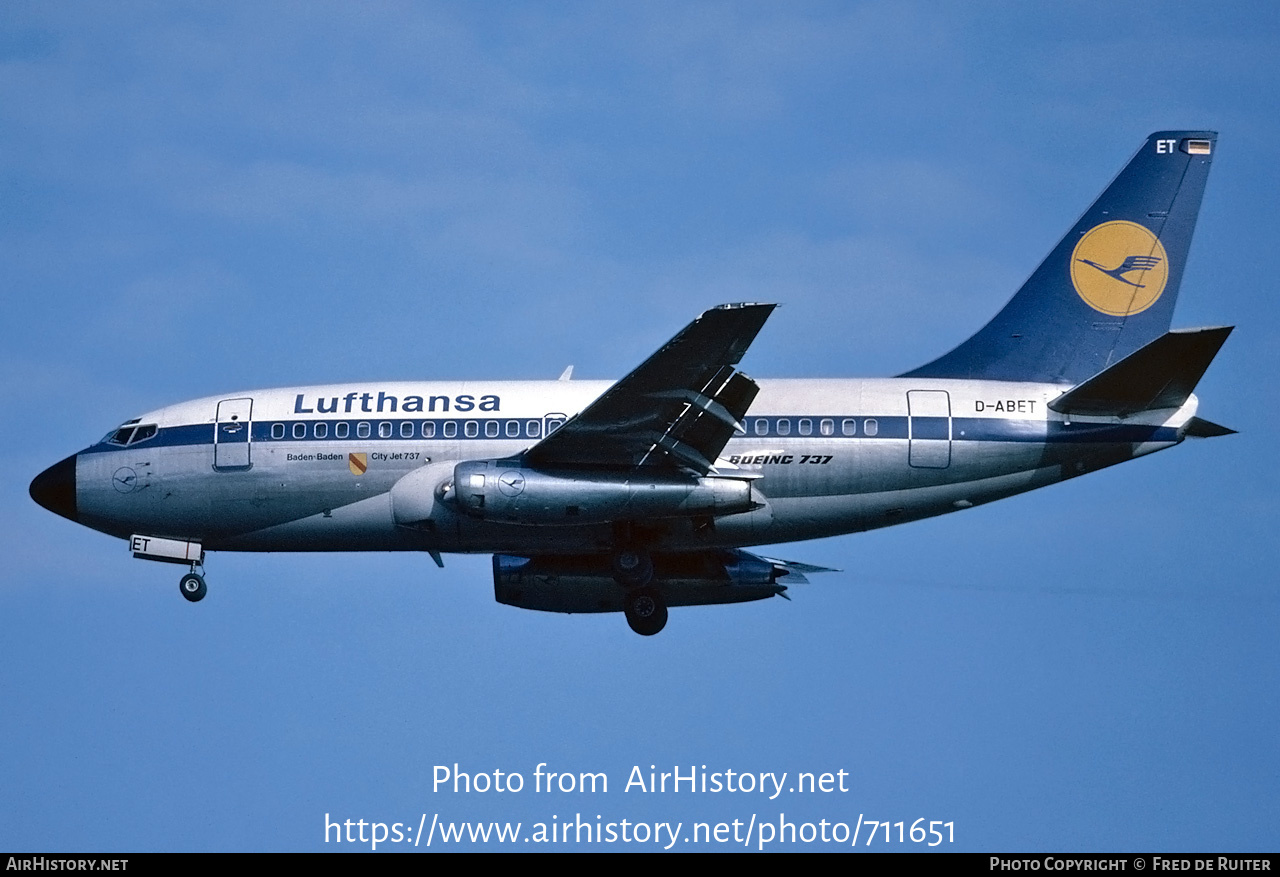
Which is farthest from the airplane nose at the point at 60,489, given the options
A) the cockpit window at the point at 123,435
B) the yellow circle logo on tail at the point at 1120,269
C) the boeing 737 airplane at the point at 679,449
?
the yellow circle logo on tail at the point at 1120,269

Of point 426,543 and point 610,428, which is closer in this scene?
point 610,428

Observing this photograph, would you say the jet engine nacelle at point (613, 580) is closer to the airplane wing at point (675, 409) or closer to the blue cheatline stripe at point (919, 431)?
the blue cheatline stripe at point (919, 431)

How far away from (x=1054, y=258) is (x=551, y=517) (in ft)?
41.4

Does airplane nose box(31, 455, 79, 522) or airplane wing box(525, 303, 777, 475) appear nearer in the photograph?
airplane wing box(525, 303, 777, 475)

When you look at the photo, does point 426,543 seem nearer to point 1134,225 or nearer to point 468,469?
point 468,469

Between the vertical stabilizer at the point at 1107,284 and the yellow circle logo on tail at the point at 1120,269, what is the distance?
21mm

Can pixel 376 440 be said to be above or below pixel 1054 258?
below

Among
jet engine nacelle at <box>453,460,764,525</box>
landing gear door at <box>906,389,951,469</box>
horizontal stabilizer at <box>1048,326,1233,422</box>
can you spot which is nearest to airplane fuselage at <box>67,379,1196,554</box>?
landing gear door at <box>906,389,951,469</box>

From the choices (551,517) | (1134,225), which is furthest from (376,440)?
(1134,225)

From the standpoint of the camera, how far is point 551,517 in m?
37.5

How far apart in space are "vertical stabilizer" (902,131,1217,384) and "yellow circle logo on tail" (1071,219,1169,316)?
0.07ft

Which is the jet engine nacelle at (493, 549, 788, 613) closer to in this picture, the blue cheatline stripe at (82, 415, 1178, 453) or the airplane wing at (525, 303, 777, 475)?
the blue cheatline stripe at (82, 415, 1178, 453)

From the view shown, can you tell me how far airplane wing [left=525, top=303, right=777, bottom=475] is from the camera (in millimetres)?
34781

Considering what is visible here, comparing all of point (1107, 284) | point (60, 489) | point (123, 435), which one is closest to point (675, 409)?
point (1107, 284)
